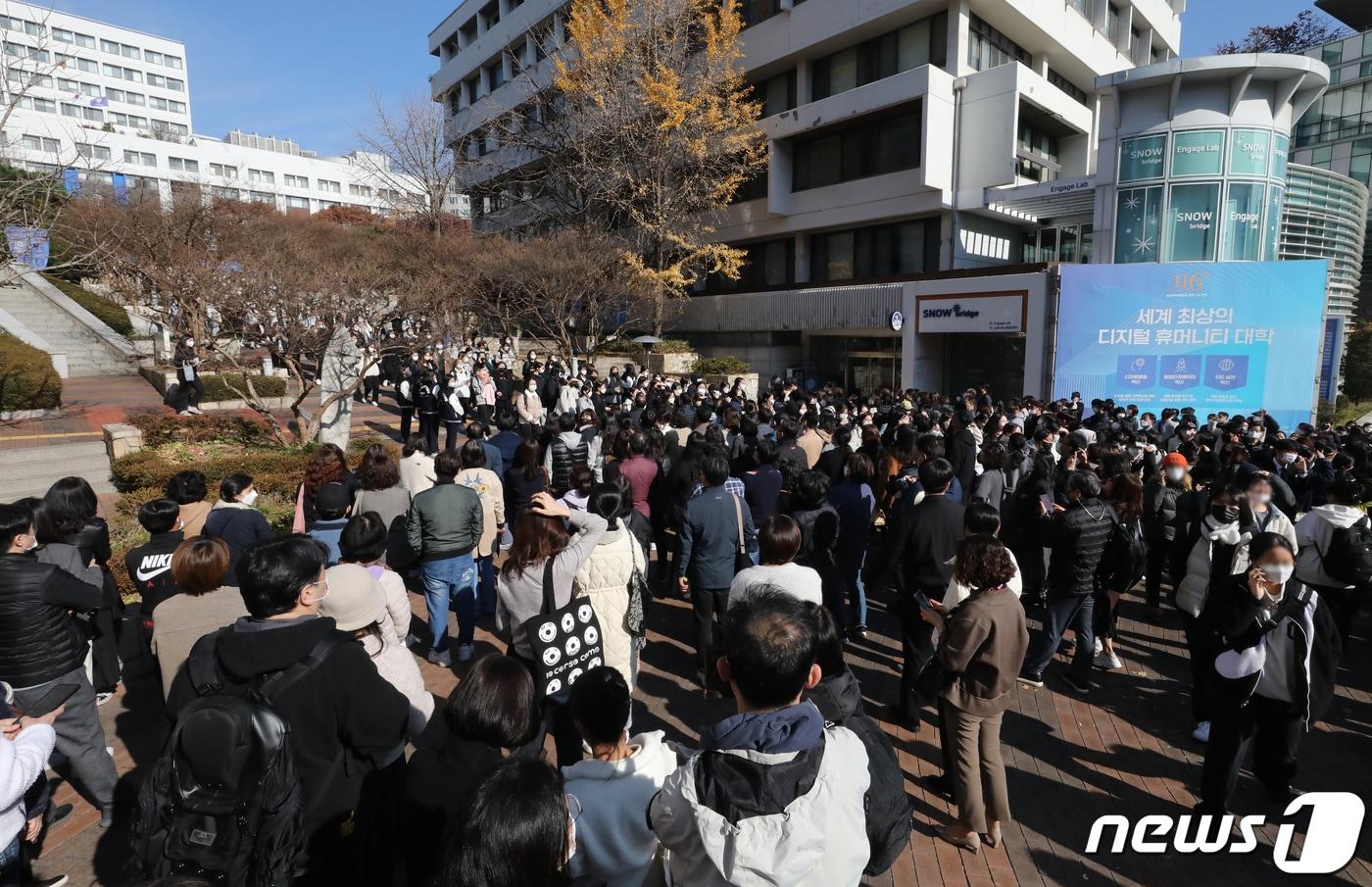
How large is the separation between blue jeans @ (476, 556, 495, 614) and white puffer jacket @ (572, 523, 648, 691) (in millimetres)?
2829

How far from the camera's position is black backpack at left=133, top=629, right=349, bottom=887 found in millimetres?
2186

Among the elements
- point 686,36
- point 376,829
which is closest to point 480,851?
point 376,829

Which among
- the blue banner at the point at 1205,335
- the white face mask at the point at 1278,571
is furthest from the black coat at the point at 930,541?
the blue banner at the point at 1205,335

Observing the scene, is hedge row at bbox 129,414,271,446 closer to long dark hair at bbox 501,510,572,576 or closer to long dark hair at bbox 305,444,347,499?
long dark hair at bbox 305,444,347,499

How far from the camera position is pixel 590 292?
24.9 m

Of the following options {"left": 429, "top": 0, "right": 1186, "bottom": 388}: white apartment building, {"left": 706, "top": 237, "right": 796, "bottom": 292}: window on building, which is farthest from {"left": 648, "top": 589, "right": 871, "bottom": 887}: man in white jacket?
{"left": 706, "top": 237, "right": 796, "bottom": 292}: window on building

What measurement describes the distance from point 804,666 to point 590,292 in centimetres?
2383

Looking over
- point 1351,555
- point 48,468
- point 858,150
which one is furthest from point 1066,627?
point 858,150

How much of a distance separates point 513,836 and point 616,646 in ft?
8.54

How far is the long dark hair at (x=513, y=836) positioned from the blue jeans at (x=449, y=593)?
163 inches

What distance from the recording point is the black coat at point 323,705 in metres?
2.51

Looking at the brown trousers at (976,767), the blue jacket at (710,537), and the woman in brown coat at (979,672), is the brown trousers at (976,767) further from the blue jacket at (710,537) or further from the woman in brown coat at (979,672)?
the blue jacket at (710,537)

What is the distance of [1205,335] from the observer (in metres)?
16.5

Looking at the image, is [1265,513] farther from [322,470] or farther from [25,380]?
[25,380]
